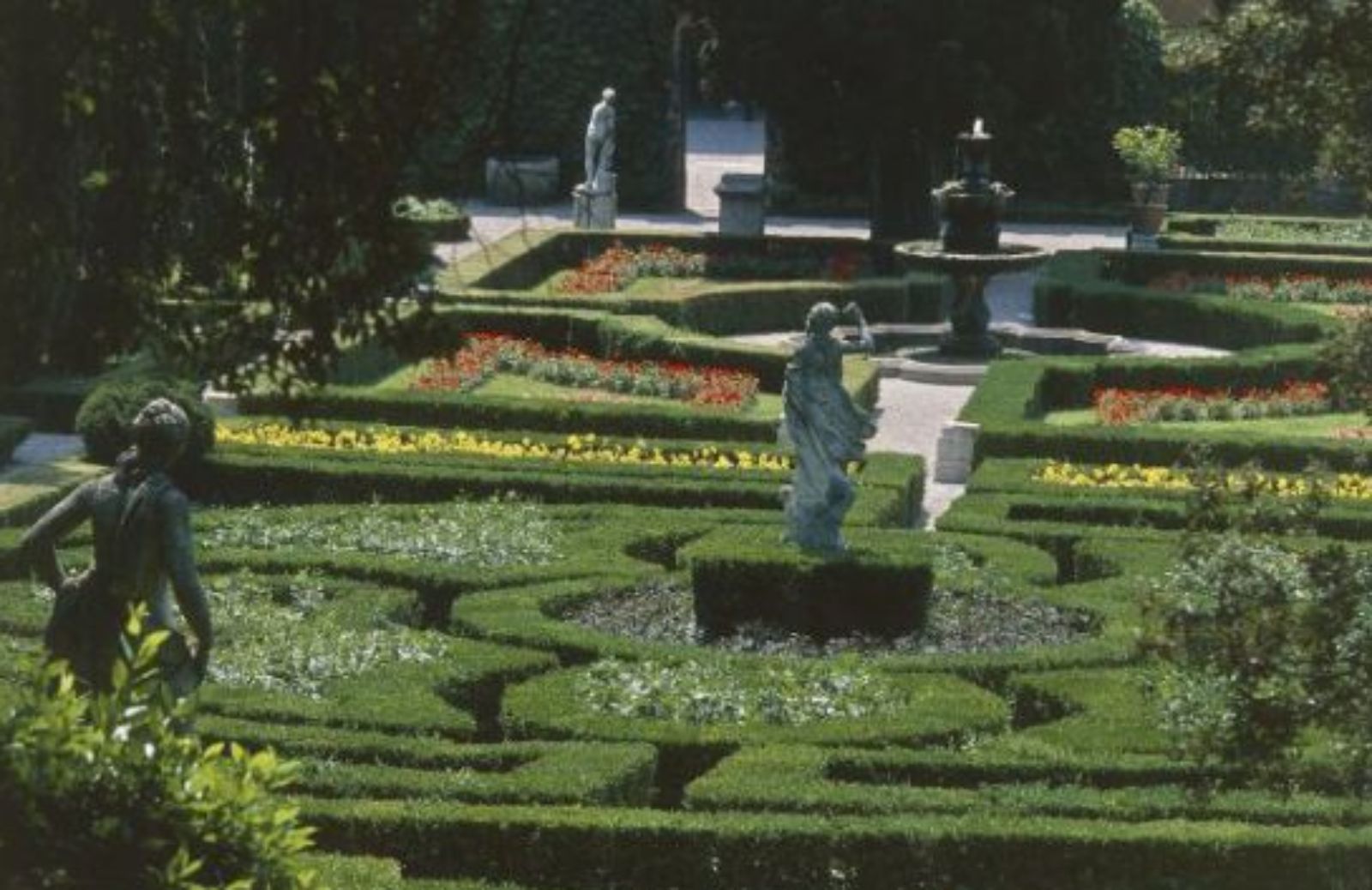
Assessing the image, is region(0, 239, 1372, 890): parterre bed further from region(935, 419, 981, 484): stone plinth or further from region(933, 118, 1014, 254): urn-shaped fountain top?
region(933, 118, 1014, 254): urn-shaped fountain top

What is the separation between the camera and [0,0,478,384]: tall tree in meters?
8.40

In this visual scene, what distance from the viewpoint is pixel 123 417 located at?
2144 cm

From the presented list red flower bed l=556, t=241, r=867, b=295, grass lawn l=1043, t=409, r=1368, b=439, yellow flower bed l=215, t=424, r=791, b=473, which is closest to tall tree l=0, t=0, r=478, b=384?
yellow flower bed l=215, t=424, r=791, b=473

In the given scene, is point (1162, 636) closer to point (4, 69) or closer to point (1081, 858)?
point (1081, 858)

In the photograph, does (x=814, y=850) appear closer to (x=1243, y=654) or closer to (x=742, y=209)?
(x=1243, y=654)

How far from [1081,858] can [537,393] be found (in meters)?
14.9

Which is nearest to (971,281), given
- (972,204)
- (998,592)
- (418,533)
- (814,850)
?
(972,204)

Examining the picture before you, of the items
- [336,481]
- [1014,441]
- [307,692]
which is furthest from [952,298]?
[307,692]

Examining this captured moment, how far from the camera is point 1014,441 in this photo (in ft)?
74.4

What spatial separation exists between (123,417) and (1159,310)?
14311 mm

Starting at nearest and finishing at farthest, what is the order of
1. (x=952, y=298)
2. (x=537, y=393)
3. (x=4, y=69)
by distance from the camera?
(x=4, y=69)
(x=537, y=393)
(x=952, y=298)

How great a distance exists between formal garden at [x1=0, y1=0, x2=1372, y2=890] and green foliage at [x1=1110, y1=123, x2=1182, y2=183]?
348 cm

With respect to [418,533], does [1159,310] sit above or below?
below

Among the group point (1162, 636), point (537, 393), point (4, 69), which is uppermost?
point (4, 69)
